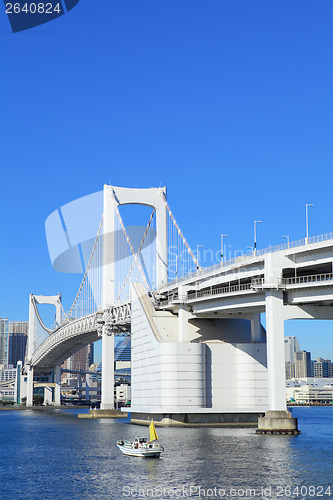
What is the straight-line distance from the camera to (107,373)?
94500 mm

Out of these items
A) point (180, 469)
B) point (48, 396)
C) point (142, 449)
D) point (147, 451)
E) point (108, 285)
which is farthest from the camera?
point (48, 396)

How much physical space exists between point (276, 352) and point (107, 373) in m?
42.9

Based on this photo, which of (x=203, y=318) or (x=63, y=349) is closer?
(x=203, y=318)

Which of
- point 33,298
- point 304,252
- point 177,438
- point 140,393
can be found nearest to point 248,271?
point 304,252

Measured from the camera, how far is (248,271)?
61.3 m

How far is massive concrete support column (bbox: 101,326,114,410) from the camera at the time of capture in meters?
94.6

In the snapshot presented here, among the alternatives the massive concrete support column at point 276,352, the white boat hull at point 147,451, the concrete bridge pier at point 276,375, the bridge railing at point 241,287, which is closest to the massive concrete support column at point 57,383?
the bridge railing at point 241,287

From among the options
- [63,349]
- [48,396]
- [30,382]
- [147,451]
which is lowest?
[147,451]

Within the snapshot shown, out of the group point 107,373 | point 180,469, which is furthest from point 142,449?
point 107,373

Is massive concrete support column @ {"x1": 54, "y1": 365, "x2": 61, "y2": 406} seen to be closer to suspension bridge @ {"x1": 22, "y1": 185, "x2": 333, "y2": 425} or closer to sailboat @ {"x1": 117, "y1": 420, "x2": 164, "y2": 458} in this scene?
suspension bridge @ {"x1": 22, "y1": 185, "x2": 333, "y2": 425}

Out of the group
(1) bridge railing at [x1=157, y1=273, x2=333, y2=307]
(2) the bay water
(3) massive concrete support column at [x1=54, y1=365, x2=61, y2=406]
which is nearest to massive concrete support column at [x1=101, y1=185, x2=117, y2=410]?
(1) bridge railing at [x1=157, y1=273, x2=333, y2=307]

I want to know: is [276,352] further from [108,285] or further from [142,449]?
[108,285]

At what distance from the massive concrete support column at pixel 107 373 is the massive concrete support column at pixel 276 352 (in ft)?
138

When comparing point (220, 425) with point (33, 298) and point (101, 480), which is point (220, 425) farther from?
point (33, 298)
